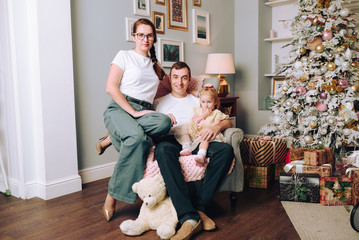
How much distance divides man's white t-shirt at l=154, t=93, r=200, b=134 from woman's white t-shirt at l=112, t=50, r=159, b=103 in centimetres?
16

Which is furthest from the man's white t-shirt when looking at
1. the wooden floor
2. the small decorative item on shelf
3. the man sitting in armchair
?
the small decorative item on shelf

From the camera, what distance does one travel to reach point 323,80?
3141 millimetres

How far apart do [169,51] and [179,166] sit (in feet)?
7.07

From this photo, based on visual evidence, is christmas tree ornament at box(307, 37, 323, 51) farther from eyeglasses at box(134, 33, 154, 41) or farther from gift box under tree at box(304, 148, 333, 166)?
eyeglasses at box(134, 33, 154, 41)

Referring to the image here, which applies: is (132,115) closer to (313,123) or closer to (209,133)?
(209,133)

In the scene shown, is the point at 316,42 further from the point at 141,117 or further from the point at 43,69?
the point at 43,69

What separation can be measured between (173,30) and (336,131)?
213 centimetres

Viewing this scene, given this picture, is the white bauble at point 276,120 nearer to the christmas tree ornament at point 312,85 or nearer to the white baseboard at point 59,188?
the christmas tree ornament at point 312,85

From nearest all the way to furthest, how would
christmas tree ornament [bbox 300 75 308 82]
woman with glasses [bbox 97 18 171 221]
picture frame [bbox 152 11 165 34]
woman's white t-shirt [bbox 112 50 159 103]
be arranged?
woman with glasses [bbox 97 18 171 221] < woman's white t-shirt [bbox 112 50 159 103] < christmas tree ornament [bbox 300 75 308 82] < picture frame [bbox 152 11 165 34]

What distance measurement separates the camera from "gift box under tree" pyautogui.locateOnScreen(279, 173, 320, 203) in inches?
93.0

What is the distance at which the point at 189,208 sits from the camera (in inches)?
72.1

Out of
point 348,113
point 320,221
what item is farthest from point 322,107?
point 320,221

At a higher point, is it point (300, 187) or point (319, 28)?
point (319, 28)

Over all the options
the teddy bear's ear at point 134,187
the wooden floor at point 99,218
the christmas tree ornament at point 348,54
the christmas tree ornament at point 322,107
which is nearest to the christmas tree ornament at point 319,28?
the christmas tree ornament at point 348,54
